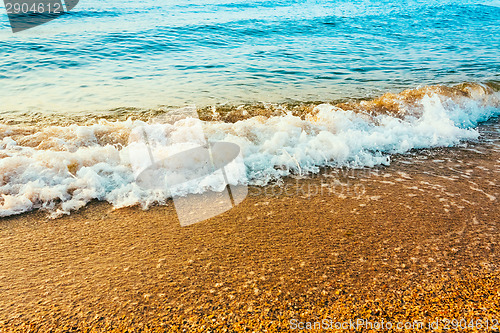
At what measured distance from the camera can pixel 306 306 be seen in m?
1.83

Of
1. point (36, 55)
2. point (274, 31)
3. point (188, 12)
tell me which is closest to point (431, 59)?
point (274, 31)

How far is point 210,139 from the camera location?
4.07m

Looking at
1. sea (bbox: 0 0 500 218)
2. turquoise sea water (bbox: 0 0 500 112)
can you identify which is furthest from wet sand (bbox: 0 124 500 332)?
turquoise sea water (bbox: 0 0 500 112)

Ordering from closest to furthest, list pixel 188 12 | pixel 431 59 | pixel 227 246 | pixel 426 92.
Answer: pixel 227 246 → pixel 426 92 → pixel 431 59 → pixel 188 12

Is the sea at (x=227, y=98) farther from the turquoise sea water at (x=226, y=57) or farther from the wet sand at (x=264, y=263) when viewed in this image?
the wet sand at (x=264, y=263)

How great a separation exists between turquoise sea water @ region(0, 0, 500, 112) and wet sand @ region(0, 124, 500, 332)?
338cm

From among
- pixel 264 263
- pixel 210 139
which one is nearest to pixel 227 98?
pixel 210 139

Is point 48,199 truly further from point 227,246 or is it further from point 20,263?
point 227,246

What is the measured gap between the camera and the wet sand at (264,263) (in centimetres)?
179

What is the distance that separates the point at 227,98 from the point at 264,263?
4315 millimetres

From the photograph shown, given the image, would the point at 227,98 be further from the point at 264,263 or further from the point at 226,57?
the point at 264,263

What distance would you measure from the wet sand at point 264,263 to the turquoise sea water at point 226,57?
338cm

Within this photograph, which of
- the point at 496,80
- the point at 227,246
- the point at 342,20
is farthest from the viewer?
the point at 342,20

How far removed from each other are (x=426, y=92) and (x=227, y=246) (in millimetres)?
5140
